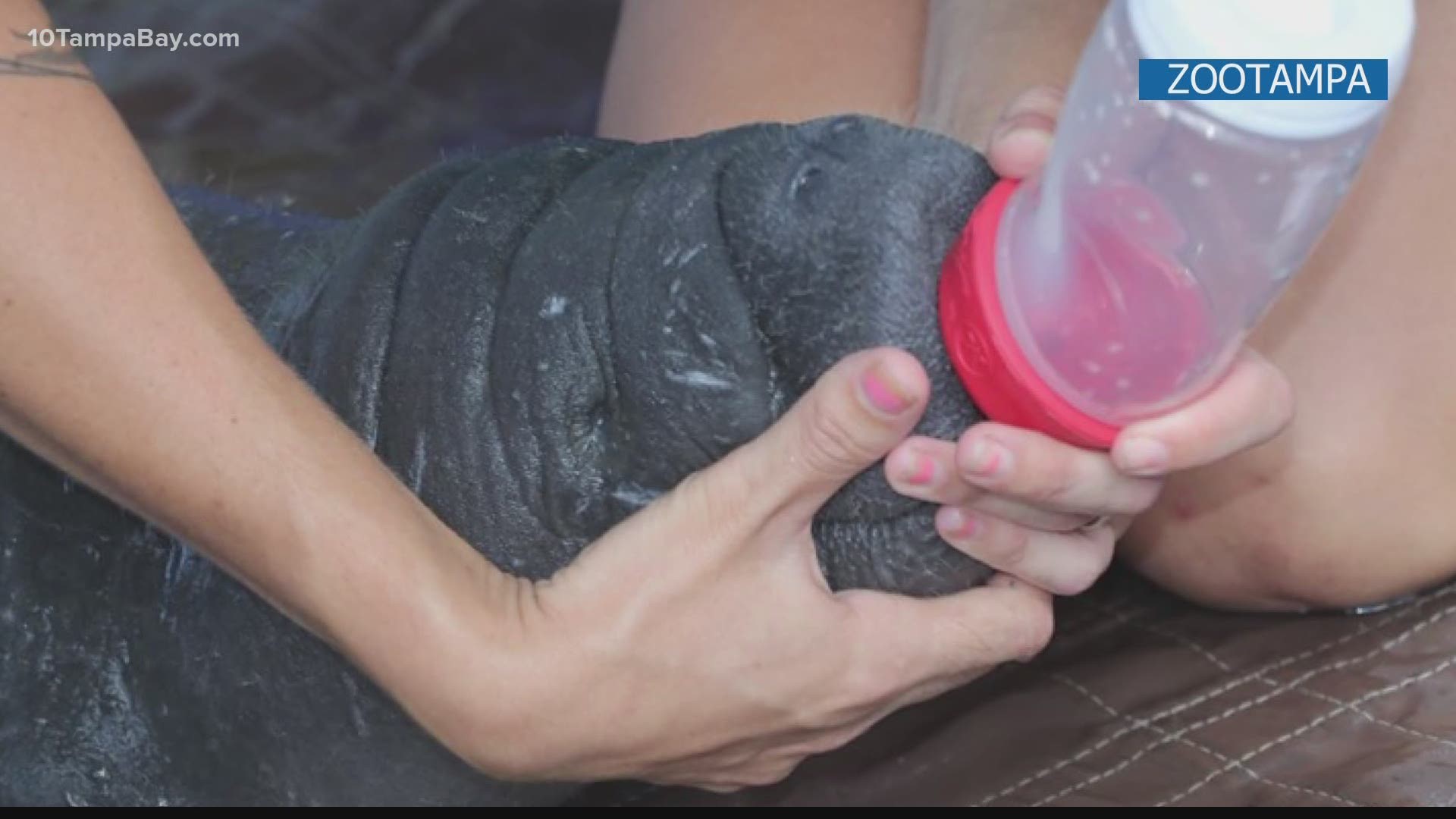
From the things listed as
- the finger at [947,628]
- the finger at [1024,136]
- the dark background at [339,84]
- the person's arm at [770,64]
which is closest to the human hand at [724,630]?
the finger at [947,628]

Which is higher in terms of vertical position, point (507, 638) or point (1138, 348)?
point (1138, 348)

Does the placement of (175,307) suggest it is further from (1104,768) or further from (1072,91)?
→ (1104,768)

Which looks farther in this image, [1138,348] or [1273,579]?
[1273,579]

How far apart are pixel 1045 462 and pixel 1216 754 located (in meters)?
0.32

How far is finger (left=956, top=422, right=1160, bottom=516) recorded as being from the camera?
2.41 feet

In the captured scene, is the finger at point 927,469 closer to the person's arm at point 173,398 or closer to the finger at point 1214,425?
the finger at point 1214,425

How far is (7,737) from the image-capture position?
97cm

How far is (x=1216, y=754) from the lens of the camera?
0.98 meters

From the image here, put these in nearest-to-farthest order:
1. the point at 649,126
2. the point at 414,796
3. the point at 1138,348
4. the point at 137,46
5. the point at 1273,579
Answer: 1. the point at 1138,348
2. the point at 414,796
3. the point at 1273,579
4. the point at 649,126
5. the point at 137,46

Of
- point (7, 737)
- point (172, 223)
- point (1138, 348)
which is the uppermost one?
point (1138, 348)

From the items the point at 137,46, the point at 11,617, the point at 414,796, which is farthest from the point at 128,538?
the point at 137,46

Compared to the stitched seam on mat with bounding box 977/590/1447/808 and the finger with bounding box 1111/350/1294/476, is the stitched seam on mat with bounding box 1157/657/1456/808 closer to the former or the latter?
the stitched seam on mat with bounding box 977/590/1447/808

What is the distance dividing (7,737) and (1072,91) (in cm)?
65

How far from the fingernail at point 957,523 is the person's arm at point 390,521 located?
0.05 meters
